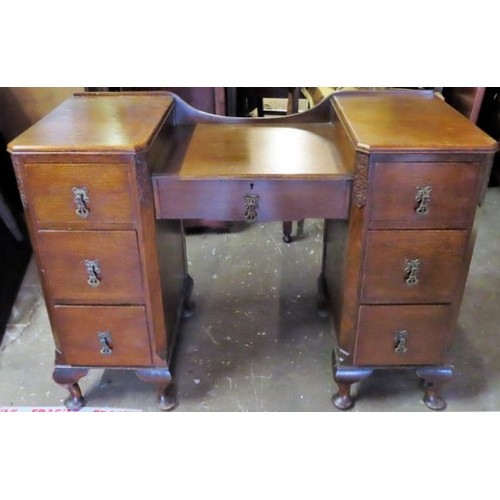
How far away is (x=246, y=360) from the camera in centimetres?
165

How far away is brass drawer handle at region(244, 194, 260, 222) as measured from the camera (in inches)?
47.1

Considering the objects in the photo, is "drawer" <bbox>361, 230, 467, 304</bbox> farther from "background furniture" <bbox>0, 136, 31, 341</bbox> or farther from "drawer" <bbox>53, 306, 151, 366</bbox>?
"background furniture" <bbox>0, 136, 31, 341</bbox>

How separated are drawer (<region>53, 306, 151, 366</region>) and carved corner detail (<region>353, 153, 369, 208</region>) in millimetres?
630

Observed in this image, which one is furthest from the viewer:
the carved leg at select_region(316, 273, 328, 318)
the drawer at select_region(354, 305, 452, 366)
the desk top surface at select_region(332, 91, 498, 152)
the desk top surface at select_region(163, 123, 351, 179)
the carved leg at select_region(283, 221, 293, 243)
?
the carved leg at select_region(283, 221, 293, 243)

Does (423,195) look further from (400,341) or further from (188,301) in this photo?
(188,301)

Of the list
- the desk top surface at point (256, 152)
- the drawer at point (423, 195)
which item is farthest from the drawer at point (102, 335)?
the drawer at point (423, 195)

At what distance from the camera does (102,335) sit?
1.34 meters

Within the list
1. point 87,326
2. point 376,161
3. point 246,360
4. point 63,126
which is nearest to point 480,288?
point 246,360

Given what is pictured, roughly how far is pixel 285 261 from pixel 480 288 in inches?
32.2

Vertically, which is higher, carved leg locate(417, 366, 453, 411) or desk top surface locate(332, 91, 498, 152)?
desk top surface locate(332, 91, 498, 152)

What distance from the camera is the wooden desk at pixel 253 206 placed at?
3.65 ft

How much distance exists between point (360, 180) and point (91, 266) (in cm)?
70

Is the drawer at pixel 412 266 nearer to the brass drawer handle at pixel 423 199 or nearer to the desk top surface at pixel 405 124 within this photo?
the brass drawer handle at pixel 423 199

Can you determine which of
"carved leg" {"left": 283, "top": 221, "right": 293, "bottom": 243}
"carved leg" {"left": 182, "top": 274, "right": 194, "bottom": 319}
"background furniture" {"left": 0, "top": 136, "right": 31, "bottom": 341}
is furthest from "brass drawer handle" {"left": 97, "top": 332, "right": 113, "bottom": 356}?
"carved leg" {"left": 283, "top": 221, "right": 293, "bottom": 243}
